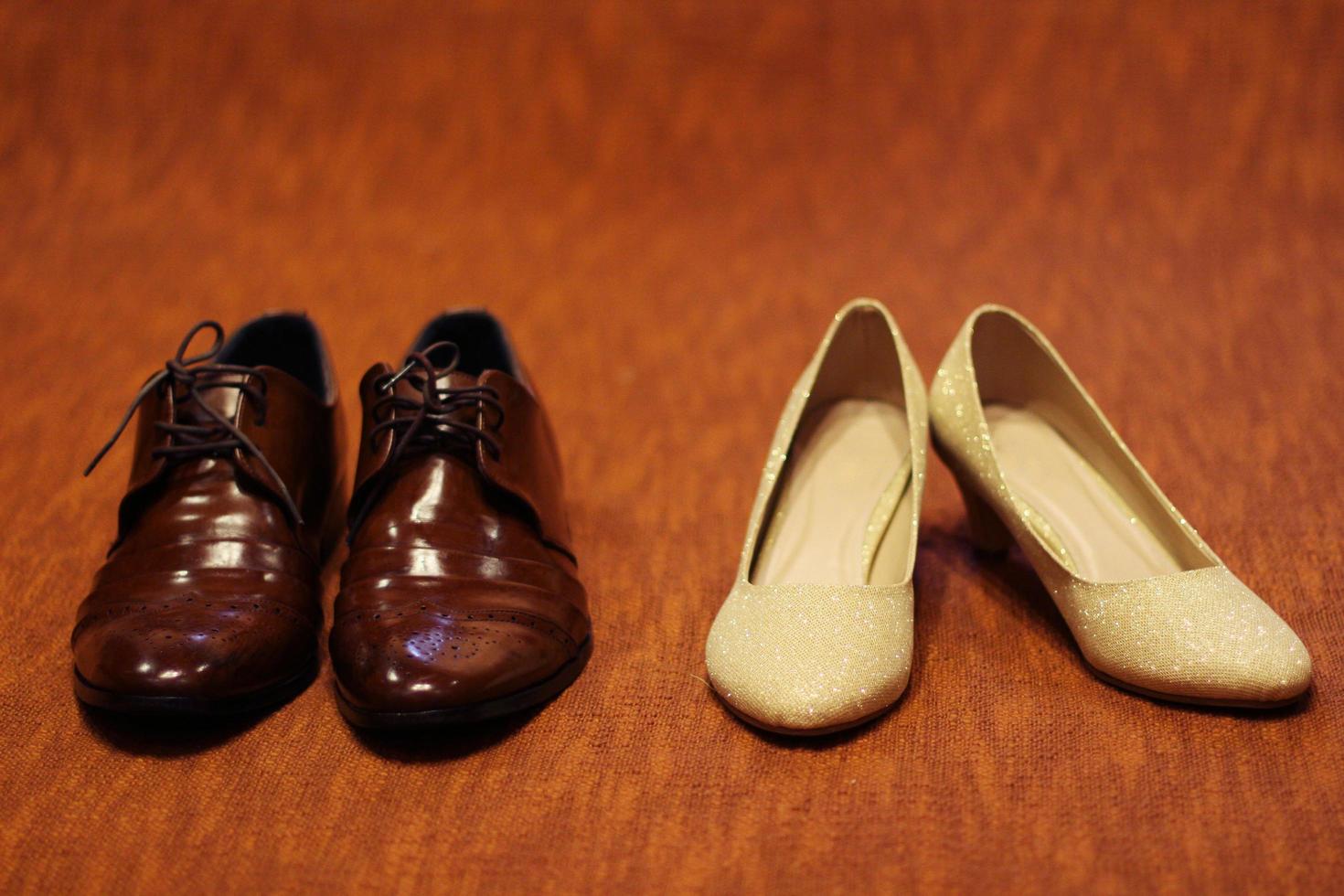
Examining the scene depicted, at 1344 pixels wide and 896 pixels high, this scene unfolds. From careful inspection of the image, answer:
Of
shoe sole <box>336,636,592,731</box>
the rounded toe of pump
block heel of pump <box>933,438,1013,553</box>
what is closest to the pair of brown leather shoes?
shoe sole <box>336,636,592,731</box>

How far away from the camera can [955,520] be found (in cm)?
125

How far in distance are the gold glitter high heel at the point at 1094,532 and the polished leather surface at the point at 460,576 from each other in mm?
398

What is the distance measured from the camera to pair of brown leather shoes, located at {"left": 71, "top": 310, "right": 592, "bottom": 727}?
34.4 inches

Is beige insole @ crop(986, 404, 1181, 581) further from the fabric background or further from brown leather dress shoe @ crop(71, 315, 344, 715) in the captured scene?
brown leather dress shoe @ crop(71, 315, 344, 715)

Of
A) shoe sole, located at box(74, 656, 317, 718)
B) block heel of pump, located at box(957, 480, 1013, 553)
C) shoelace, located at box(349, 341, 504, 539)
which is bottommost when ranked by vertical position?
shoe sole, located at box(74, 656, 317, 718)

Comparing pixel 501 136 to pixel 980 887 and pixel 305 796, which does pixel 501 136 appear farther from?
pixel 980 887

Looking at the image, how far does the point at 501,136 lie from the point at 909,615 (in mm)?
1423

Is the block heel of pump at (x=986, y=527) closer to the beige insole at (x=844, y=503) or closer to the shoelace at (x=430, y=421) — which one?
the beige insole at (x=844, y=503)

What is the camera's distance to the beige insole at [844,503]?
3.59ft

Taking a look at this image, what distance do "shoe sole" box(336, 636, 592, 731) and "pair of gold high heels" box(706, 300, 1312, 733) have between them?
140 mm

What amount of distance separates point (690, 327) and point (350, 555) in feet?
2.74

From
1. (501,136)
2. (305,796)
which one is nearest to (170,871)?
(305,796)

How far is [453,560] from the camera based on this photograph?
0.97m

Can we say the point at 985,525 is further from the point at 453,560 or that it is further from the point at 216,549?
the point at 216,549
